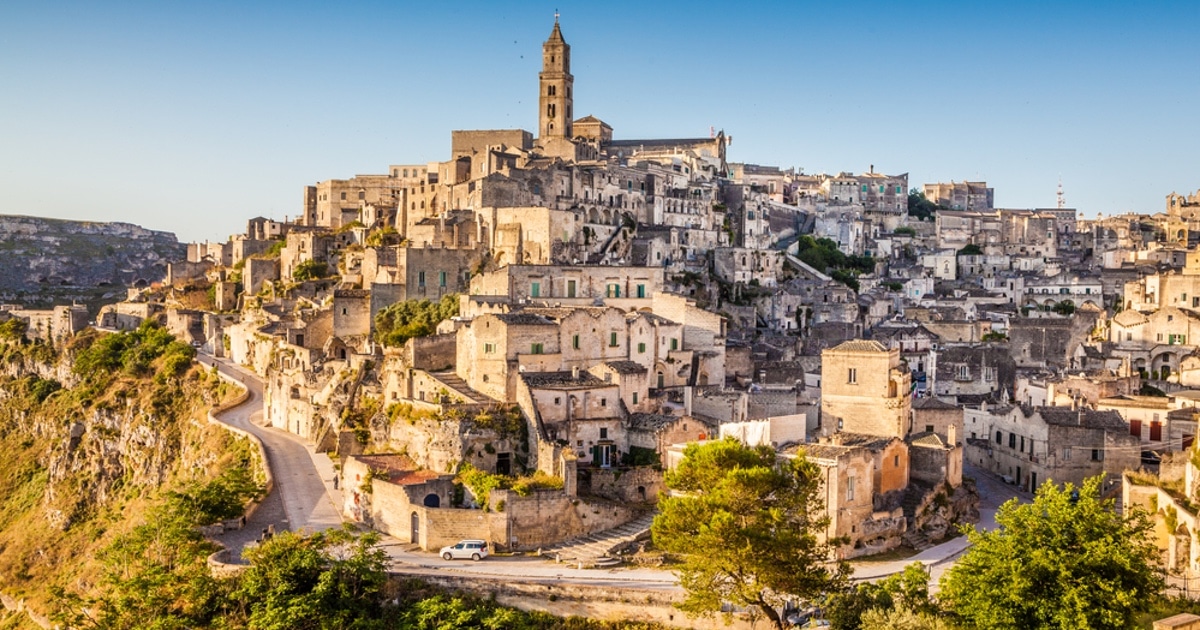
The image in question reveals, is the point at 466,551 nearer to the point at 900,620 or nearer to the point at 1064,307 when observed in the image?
the point at 900,620

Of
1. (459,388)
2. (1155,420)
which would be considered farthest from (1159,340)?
(459,388)

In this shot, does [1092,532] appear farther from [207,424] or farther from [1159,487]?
[207,424]

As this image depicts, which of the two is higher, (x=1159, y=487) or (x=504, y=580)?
(x=1159, y=487)

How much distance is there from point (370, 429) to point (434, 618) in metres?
15.2

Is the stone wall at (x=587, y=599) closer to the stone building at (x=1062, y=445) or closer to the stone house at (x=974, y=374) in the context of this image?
the stone building at (x=1062, y=445)

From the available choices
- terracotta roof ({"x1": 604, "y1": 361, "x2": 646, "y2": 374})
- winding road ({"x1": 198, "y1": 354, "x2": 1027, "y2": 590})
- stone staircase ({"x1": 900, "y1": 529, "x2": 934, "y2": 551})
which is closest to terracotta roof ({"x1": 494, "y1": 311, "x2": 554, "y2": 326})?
terracotta roof ({"x1": 604, "y1": 361, "x2": 646, "y2": 374})

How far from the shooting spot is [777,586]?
90.3ft

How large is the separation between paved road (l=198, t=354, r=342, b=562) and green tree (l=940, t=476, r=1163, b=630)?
2100cm

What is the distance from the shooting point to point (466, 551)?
3253cm

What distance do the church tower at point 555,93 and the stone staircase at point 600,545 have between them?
5902cm

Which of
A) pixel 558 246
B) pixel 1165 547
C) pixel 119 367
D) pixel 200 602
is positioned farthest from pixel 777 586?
pixel 119 367

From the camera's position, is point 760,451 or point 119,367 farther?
point 119,367

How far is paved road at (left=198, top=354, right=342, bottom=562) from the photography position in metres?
35.6

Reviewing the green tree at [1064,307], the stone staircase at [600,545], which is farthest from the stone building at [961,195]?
the stone staircase at [600,545]
